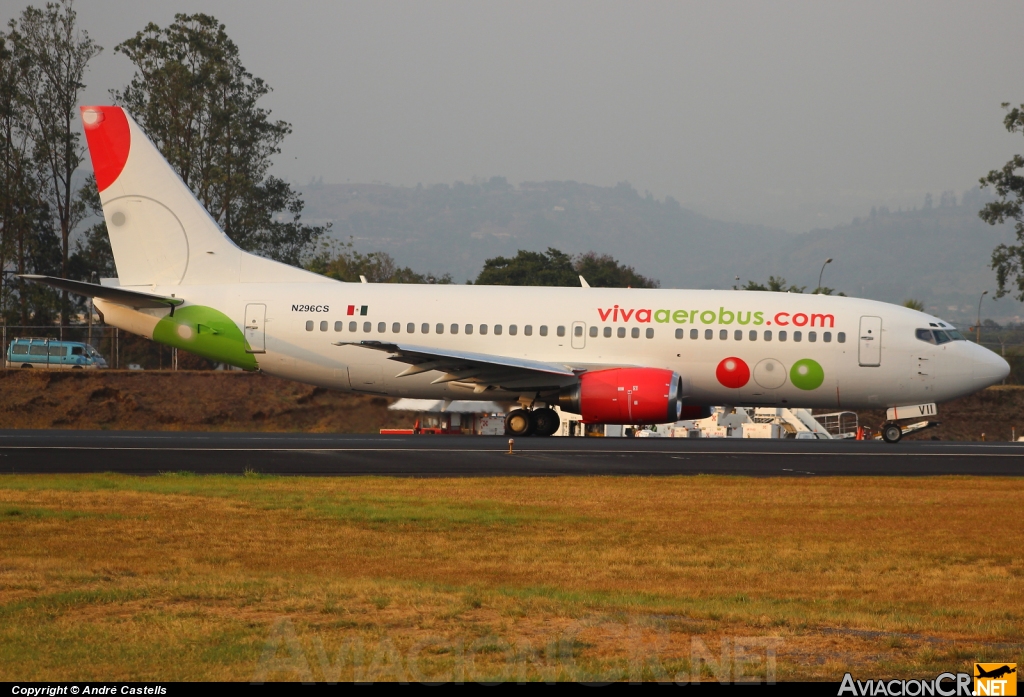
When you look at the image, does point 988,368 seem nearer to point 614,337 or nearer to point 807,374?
Answer: point 807,374

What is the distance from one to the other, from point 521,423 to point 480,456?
6915 mm

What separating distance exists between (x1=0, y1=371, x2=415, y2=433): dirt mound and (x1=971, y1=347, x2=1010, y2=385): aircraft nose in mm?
20251

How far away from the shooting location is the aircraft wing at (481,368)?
26.9 metres

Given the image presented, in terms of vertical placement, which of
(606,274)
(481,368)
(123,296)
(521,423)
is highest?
(606,274)

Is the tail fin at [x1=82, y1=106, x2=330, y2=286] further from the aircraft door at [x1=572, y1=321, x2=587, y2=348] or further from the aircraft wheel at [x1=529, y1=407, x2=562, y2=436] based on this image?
the aircraft door at [x1=572, y1=321, x2=587, y2=348]

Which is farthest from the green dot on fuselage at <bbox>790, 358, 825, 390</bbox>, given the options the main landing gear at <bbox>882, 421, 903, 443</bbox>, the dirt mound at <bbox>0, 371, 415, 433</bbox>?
the dirt mound at <bbox>0, 371, 415, 433</bbox>

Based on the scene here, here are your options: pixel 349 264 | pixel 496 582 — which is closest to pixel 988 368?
pixel 496 582

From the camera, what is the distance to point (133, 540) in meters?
11.3

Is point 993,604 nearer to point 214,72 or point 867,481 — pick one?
point 867,481

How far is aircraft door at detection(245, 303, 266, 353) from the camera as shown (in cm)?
2944

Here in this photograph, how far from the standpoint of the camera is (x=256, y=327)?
29.4m

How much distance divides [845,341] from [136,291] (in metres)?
18.2

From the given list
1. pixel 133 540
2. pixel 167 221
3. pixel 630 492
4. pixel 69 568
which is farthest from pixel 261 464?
pixel 167 221

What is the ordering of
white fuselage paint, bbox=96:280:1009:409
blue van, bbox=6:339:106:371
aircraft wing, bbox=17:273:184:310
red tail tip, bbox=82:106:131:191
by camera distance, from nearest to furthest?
1. aircraft wing, bbox=17:273:184:310
2. white fuselage paint, bbox=96:280:1009:409
3. red tail tip, bbox=82:106:131:191
4. blue van, bbox=6:339:106:371
